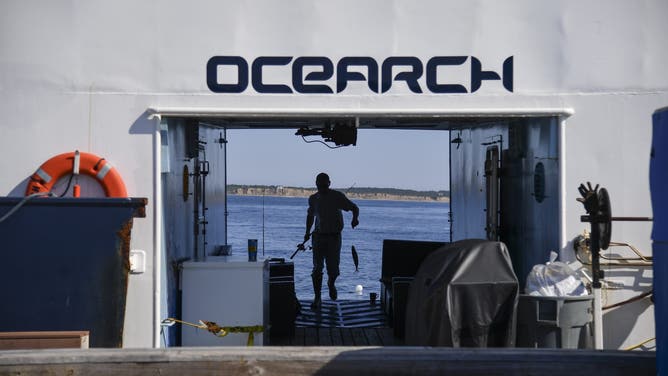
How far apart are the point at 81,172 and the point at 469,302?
104 inches

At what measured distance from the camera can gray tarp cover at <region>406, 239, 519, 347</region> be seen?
196 inches

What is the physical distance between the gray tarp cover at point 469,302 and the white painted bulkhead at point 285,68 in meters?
0.97

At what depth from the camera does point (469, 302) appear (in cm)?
502

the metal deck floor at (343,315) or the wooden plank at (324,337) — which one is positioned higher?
the metal deck floor at (343,315)

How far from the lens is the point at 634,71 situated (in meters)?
5.73

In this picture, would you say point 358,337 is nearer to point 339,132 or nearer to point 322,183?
point 339,132

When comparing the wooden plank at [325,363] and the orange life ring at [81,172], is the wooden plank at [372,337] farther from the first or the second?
the wooden plank at [325,363]

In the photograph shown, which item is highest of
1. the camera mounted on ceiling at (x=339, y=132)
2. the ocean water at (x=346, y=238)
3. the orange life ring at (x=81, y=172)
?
the camera mounted on ceiling at (x=339, y=132)

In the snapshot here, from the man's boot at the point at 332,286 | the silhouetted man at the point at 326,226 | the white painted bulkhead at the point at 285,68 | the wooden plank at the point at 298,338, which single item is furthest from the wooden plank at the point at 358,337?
the white painted bulkhead at the point at 285,68

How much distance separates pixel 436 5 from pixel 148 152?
2.17m

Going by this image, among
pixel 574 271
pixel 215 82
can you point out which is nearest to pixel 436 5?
pixel 215 82

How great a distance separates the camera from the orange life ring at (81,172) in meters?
5.58

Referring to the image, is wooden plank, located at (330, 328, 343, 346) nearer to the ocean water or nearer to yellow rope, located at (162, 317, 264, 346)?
yellow rope, located at (162, 317, 264, 346)

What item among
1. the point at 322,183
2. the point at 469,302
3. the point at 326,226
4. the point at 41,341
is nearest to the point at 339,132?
the point at 322,183
